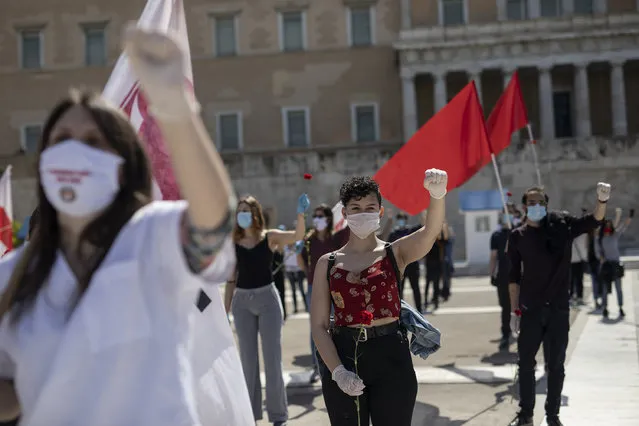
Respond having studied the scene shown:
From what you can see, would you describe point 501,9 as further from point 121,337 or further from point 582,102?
point 121,337

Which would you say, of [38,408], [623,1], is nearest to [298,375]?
[38,408]

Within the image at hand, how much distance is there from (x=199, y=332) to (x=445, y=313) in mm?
11787

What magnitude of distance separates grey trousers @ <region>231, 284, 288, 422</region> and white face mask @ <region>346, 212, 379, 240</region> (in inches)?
94.6

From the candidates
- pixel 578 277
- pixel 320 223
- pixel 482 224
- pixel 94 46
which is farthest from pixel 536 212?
pixel 94 46

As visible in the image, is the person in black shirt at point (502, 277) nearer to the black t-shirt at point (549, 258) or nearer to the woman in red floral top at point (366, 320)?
the black t-shirt at point (549, 258)

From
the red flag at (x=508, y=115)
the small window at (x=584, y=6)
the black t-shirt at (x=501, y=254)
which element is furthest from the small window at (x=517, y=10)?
the black t-shirt at (x=501, y=254)

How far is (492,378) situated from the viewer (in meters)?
8.48

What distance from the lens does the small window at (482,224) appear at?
23766 mm

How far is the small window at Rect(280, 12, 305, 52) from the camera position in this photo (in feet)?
140

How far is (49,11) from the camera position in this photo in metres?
44.0

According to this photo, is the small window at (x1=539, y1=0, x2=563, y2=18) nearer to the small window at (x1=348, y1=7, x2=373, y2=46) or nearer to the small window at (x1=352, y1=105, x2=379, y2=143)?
the small window at (x1=348, y1=7, x2=373, y2=46)

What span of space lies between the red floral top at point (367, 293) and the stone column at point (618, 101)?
3883 centimetres

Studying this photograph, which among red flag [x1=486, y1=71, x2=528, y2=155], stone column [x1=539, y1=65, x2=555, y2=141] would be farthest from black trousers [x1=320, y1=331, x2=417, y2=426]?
stone column [x1=539, y1=65, x2=555, y2=141]

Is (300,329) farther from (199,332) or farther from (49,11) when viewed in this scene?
(49,11)
